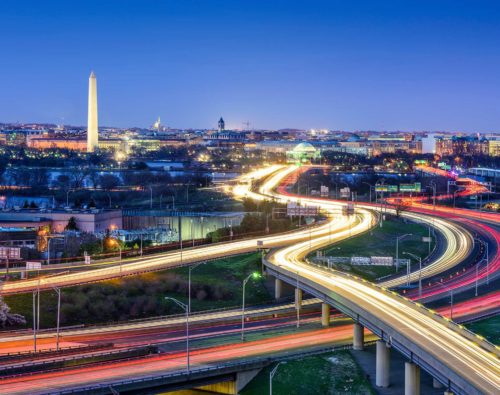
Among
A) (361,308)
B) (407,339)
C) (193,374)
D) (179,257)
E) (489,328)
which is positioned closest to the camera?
(407,339)

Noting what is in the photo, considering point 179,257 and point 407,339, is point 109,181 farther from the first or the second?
point 407,339

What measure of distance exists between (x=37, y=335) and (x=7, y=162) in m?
132

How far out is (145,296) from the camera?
46344 millimetres

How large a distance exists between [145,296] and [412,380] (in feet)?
67.8

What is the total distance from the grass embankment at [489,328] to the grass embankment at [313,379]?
765 cm

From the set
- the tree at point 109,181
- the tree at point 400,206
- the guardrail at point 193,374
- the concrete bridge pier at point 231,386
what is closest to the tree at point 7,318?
the concrete bridge pier at point 231,386

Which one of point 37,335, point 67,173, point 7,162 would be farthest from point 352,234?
point 7,162

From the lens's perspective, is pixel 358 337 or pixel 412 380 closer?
pixel 412 380

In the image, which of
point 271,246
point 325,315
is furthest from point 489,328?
point 271,246

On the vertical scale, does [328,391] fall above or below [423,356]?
below

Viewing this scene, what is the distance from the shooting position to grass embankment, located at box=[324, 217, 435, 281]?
55375mm

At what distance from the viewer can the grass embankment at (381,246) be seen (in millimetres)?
55375

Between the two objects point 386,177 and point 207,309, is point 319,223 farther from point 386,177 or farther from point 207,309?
point 386,177

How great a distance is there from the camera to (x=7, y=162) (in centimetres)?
16462
